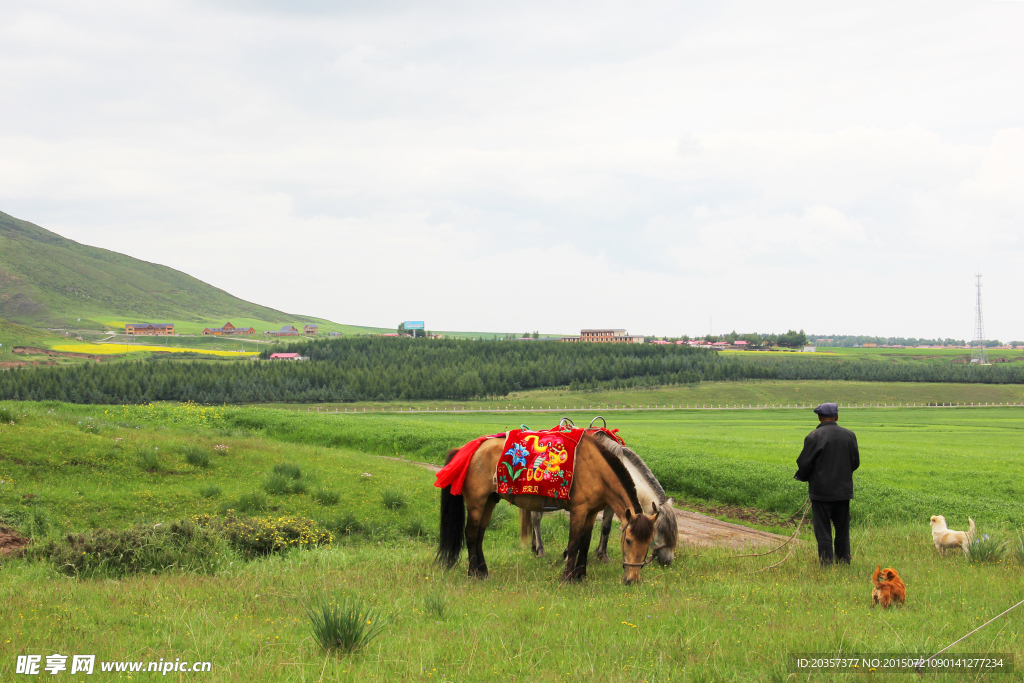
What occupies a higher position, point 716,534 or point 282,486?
point 282,486

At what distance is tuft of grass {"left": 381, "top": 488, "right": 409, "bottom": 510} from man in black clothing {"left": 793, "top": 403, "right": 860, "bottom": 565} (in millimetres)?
9175

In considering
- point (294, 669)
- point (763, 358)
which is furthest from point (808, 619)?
point (763, 358)

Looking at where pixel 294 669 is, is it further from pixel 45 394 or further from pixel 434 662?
pixel 45 394

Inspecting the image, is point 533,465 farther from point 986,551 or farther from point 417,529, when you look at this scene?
point 986,551

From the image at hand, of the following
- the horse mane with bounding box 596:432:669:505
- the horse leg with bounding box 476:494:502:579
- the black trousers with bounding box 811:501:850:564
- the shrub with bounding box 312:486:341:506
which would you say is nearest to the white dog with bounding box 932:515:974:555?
the black trousers with bounding box 811:501:850:564

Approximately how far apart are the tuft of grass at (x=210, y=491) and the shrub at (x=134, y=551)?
463 centimetres

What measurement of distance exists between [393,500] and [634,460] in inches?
294

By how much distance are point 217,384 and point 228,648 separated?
336 feet

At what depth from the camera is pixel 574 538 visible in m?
9.21

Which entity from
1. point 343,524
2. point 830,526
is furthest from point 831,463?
point 343,524

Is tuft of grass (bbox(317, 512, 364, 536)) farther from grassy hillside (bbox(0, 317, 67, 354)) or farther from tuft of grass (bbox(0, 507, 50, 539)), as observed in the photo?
grassy hillside (bbox(0, 317, 67, 354))

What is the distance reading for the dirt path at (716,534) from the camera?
13086 millimetres

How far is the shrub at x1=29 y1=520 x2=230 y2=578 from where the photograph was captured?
8719 mm

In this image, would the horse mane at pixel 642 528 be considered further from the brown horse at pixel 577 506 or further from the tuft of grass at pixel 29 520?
the tuft of grass at pixel 29 520
